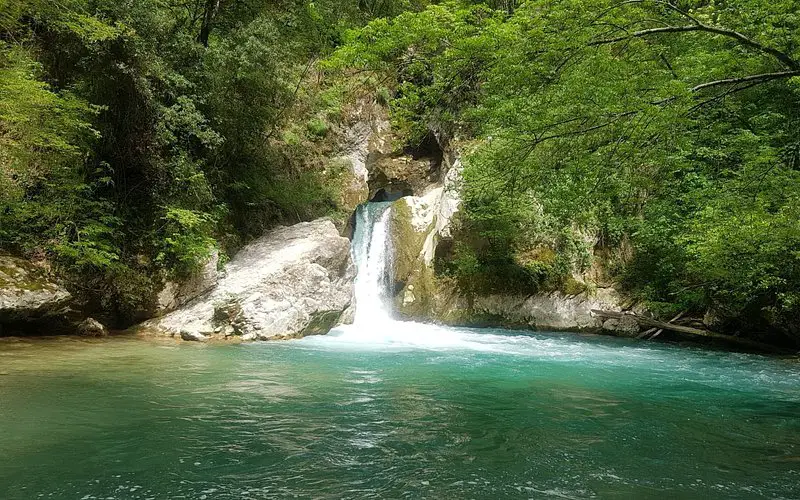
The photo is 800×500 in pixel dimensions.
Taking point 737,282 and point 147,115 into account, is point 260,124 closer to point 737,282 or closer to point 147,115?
point 147,115

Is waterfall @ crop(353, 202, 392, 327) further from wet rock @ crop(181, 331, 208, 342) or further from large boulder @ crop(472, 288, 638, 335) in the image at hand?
wet rock @ crop(181, 331, 208, 342)

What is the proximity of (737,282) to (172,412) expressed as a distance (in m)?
12.3

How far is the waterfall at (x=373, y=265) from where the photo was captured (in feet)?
58.4

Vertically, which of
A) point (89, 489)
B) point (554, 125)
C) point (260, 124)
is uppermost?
point (260, 124)

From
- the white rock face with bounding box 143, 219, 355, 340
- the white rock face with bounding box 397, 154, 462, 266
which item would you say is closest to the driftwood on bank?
the white rock face with bounding box 397, 154, 462, 266

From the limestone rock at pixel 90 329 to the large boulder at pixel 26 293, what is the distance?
22.6 inches

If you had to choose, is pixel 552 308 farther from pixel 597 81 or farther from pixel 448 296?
pixel 597 81

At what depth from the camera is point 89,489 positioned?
3.79 meters

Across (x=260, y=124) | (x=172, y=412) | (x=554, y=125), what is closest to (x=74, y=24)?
(x=260, y=124)

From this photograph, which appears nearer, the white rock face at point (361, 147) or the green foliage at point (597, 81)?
the green foliage at point (597, 81)

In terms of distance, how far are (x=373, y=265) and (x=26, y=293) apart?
1064 centimetres

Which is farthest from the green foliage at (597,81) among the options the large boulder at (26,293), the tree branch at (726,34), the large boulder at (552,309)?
the large boulder at (26,293)

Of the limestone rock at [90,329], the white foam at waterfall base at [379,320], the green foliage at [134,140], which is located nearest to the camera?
the green foliage at [134,140]

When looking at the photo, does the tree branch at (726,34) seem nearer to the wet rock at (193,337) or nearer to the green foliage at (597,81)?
the green foliage at (597,81)
